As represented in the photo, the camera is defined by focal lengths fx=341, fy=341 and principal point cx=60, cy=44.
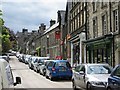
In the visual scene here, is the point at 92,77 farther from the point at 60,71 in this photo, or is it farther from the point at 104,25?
the point at 104,25

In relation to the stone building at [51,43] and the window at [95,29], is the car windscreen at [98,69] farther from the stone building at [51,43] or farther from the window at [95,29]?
the stone building at [51,43]

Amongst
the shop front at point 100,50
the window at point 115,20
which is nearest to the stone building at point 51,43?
the shop front at point 100,50

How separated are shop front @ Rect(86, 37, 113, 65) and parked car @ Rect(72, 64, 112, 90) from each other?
1244 centimetres

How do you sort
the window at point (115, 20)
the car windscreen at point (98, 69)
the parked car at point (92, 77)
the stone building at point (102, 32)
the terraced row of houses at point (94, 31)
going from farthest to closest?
1. the terraced row of houses at point (94, 31)
2. the stone building at point (102, 32)
3. the window at point (115, 20)
4. the car windscreen at point (98, 69)
5. the parked car at point (92, 77)

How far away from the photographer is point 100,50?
110 feet

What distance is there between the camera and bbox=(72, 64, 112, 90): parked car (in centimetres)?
1449

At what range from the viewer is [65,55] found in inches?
2274

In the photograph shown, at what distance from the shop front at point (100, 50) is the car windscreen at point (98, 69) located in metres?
12.8

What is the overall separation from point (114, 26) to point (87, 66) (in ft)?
42.4

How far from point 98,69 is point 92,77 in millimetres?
1377

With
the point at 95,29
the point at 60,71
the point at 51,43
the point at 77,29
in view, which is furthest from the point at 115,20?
the point at 51,43

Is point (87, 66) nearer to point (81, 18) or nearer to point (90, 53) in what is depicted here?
point (90, 53)

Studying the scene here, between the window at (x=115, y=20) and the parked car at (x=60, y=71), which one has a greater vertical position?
the window at (x=115, y=20)

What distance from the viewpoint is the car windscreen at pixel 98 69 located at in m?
16.0
